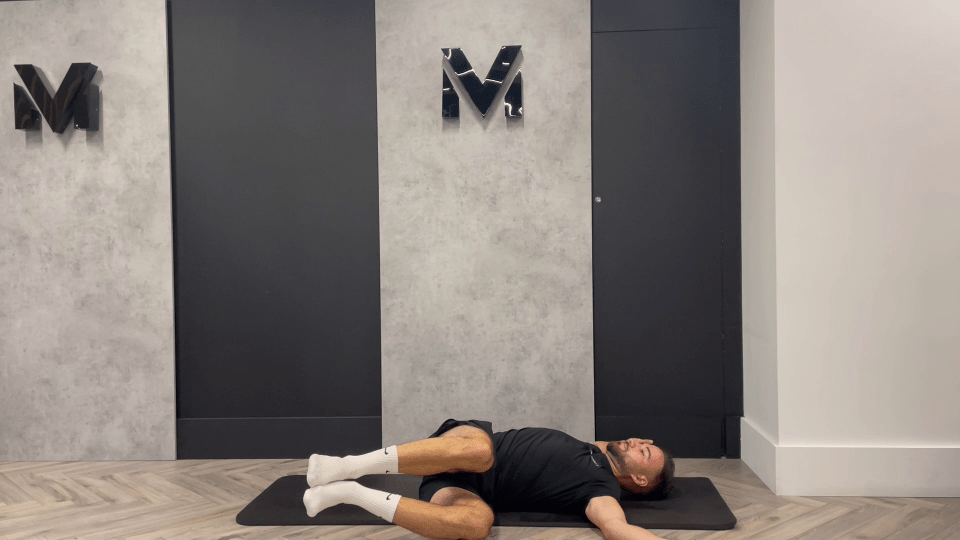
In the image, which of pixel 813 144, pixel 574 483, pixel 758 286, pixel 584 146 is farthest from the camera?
pixel 584 146

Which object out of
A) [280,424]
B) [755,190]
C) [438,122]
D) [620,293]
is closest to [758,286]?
[755,190]

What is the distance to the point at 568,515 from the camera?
2.74m

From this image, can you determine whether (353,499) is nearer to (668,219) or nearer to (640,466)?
(640,466)

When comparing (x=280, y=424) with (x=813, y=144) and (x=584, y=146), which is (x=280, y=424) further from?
(x=813, y=144)

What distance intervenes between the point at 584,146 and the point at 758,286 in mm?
1190

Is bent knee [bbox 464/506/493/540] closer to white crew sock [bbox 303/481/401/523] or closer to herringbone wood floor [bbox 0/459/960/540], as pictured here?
herringbone wood floor [bbox 0/459/960/540]

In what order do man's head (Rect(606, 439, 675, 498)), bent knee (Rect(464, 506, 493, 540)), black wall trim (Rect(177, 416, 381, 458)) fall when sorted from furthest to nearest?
black wall trim (Rect(177, 416, 381, 458)) → man's head (Rect(606, 439, 675, 498)) → bent knee (Rect(464, 506, 493, 540))

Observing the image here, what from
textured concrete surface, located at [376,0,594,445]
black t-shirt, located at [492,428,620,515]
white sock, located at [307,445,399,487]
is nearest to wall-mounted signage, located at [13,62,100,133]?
textured concrete surface, located at [376,0,594,445]

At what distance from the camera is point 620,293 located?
3.72 metres

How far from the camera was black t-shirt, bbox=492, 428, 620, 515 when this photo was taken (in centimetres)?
265

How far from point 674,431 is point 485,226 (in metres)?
1.56

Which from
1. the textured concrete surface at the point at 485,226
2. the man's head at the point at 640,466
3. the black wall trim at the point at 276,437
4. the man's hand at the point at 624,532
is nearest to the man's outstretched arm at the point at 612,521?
the man's hand at the point at 624,532

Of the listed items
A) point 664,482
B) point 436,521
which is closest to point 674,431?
point 664,482

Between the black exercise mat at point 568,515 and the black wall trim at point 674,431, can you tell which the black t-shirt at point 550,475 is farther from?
the black wall trim at point 674,431
